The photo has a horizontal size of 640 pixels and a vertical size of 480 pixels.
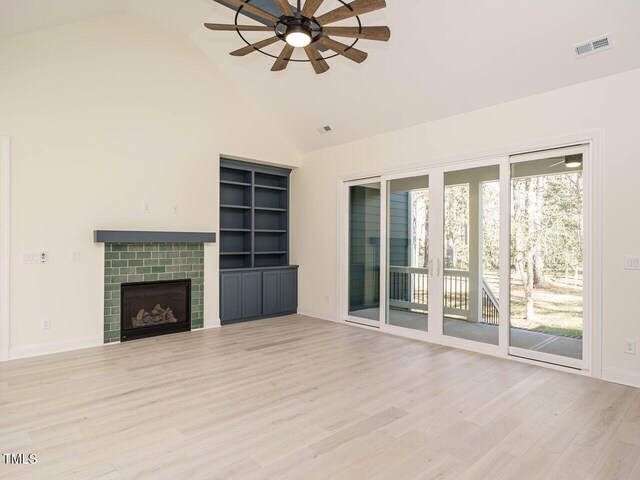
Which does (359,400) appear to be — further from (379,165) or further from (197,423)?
(379,165)

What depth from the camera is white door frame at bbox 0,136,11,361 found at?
14.2 ft

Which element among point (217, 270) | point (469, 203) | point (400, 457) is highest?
point (469, 203)

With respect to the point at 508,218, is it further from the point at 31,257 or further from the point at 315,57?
the point at 31,257

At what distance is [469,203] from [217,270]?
151 inches

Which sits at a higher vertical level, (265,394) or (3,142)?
(3,142)

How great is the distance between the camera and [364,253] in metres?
6.33

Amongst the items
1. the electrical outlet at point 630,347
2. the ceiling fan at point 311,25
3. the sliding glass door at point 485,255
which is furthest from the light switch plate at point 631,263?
the ceiling fan at point 311,25

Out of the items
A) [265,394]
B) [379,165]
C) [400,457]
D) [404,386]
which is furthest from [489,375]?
[379,165]

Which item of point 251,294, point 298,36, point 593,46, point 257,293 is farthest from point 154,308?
point 593,46

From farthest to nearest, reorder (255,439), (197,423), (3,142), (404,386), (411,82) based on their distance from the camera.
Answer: (411,82), (3,142), (404,386), (197,423), (255,439)

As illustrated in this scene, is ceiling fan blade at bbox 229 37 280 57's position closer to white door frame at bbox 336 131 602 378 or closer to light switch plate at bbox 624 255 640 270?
white door frame at bbox 336 131 602 378

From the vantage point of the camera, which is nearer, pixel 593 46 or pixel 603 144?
pixel 593 46

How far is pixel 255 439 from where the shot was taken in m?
2.68

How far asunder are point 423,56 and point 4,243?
5.11m
